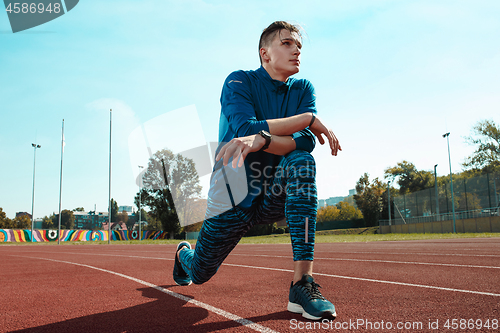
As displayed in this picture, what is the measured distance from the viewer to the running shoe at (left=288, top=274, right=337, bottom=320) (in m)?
1.70

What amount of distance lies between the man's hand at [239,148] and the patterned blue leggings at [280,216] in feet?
0.91

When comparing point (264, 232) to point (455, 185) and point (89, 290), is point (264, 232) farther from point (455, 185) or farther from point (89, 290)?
point (89, 290)

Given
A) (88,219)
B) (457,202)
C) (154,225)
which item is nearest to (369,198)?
(457,202)

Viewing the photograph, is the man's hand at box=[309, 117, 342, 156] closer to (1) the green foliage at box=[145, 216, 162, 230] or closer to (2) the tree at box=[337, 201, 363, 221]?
(1) the green foliage at box=[145, 216, 162, 230]

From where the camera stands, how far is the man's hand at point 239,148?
171cm

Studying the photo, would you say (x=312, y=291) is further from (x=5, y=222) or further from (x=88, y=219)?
(x=88, y=219)

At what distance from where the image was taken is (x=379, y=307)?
7.52 ft

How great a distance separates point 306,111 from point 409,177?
→ 78339 mm

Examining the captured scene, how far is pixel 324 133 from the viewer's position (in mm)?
2170

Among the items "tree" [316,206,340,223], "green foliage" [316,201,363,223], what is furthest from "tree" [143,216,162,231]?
"tree" [316,206,340,223]

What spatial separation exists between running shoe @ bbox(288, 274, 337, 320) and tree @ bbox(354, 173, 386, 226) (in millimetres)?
64577

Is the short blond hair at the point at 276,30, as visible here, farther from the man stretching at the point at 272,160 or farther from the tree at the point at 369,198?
the tree at the point at 369,198

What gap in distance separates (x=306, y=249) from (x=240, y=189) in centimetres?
56

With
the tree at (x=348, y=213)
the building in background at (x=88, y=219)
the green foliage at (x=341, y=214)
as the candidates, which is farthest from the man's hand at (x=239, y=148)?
the building in background at (x=88, y=219)
